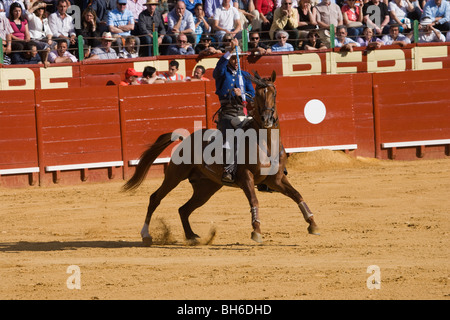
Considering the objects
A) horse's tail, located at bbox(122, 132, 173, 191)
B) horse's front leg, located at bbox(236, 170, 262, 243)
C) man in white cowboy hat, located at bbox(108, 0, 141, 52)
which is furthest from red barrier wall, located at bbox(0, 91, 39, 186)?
horse's front leg, located at bbox(236, 170, 262, 243)

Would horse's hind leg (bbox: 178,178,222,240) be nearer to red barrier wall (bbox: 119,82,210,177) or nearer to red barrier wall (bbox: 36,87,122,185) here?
red barrier wall (bbox: 119,82,210,177)

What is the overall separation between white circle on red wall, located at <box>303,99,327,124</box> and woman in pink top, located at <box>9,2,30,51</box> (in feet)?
16.2

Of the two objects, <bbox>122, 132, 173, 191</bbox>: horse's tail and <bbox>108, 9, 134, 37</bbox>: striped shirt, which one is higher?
<bbox>108, 9, 134, 37</bbox>: striped shirt

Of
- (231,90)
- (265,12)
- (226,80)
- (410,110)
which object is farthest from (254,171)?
(265,12)

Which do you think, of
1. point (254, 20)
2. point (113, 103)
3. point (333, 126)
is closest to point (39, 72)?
point (113, 103)

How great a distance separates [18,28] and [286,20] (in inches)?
189

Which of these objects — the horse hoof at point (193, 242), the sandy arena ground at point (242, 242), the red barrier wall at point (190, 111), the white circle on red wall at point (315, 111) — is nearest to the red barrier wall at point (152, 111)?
the red barrier wall at point (190, 111)

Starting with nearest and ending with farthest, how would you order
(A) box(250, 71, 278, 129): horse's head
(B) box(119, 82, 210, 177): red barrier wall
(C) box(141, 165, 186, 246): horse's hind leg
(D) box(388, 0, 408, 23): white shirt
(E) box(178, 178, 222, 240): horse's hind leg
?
1. (A) box(250, 71, 278, 129): horse's head
2. (C) box(141, 165, 186, 246): horse's hind leg
3. (E) box(178, 178, 222, 240): horse's hind leg
4. (B) box(119, 82, 210, 177): red barrier wall
5. (D) box(388, 0, 408, 23): white shirt

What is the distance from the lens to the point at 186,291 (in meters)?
6.21

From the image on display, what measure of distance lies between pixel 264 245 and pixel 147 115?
20.4 feet

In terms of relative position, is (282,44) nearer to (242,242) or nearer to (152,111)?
(152,111)

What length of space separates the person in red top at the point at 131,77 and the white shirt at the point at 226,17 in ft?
6.37

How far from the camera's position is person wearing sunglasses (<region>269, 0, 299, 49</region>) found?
599 inches

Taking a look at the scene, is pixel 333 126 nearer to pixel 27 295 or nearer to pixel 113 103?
pixel 113 103
